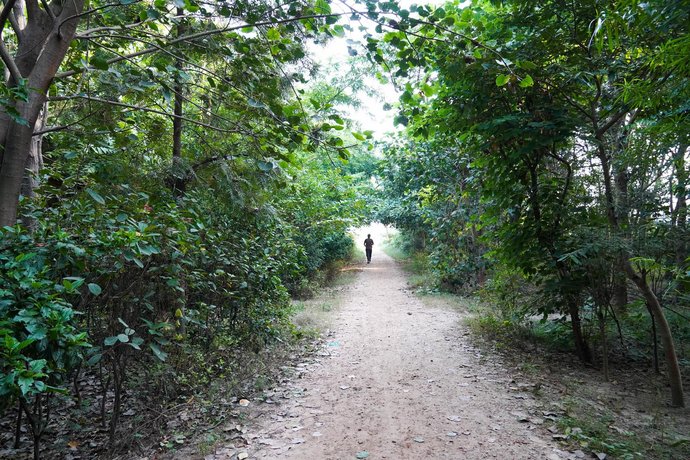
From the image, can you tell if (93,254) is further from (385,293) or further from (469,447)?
A: (385,293)

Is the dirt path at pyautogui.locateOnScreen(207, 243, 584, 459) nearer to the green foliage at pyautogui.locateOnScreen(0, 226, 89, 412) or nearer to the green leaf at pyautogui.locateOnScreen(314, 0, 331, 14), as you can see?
the green foliage at pyautogui.locateOnScreen(0, 226, 89, 412)

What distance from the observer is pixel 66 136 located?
14.2ft

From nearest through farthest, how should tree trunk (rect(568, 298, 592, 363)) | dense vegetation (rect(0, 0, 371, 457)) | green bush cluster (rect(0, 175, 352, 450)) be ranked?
green bush cluster (rect(0, 175, 352, 450)), dense vegetation (rect(0, 0, 371, 457)), tree trunk (rect(568, 298, 592, 363))

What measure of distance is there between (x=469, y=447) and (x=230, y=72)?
189 inches

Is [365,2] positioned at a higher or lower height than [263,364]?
higher

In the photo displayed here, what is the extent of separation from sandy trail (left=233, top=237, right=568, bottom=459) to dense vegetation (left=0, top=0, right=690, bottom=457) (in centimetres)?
119

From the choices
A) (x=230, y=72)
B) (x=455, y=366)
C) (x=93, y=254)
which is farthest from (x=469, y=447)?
(x=230, y=72)

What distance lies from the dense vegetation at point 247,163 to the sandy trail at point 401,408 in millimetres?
1191

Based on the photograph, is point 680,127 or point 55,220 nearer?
point 55,220

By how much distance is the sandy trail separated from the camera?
12.1 feet

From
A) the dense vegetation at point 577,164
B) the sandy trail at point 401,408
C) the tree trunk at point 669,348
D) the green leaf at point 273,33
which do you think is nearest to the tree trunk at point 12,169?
the green leaf at point 273,33

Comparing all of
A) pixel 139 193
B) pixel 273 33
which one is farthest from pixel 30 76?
pixel 273 33

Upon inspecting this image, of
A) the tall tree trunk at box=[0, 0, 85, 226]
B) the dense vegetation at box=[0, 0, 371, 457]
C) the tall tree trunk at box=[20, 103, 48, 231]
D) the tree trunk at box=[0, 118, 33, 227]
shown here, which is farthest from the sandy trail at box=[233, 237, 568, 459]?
the tall tree trunk at box=[20, 103, 48, 231]

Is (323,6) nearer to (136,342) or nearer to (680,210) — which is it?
(136,342)
